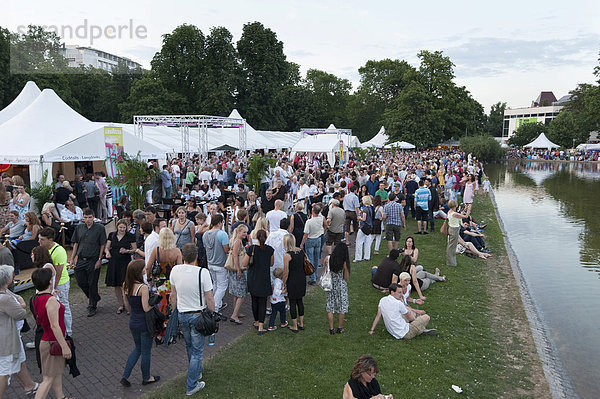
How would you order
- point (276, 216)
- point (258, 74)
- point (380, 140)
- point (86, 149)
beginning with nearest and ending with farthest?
point (276, 216)
point (86, 149)
point (380, 140)
point (258, 74)

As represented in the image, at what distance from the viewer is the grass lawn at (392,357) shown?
4988 millimetres

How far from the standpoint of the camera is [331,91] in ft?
234

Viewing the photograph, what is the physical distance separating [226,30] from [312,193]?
39.0 m

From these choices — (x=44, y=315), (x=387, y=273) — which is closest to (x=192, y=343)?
(x=44, y=315)

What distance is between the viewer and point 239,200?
812 cm

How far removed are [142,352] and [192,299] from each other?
95cm

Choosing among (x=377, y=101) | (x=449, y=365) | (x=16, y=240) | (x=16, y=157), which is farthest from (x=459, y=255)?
(x=377, y=101)

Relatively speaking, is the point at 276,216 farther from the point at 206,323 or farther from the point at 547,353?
the point at 547,353

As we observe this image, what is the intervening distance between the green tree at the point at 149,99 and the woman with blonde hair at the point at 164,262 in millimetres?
38127

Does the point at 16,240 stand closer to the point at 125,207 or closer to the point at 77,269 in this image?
the point at 77,269

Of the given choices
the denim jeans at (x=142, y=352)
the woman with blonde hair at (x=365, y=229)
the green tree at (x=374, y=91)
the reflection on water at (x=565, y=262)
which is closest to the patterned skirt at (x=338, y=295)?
the denim jeans at (x=142, y=352)

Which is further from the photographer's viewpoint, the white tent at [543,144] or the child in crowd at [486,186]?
the white tent at [543,144]

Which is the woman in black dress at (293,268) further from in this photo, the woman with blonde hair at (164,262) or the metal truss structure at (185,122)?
the metal truss structure at (185,122)

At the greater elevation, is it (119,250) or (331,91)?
(331,91)
